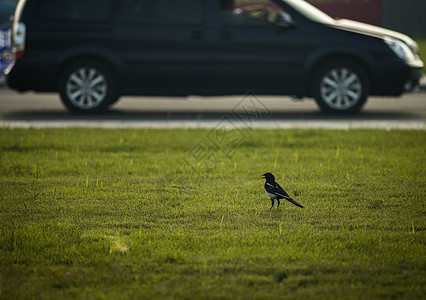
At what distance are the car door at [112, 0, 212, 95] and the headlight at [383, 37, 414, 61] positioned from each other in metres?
2.67

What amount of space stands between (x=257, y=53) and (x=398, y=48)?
82.2 inches

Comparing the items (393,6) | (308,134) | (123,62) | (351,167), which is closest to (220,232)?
(351,167)

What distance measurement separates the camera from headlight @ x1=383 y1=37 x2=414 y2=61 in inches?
398

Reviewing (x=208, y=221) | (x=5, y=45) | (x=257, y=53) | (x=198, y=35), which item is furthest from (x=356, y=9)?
(x=208, y=221)

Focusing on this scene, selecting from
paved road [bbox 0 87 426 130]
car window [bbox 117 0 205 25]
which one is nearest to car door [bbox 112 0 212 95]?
car window [bbox 117 0 205 25]

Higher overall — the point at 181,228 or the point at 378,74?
the point at 378,74

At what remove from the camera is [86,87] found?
1027 centimetres

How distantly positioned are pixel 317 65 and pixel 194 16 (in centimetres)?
197

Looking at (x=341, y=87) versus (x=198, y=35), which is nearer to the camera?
(x=198, y=35)

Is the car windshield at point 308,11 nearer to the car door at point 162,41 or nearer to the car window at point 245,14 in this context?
the car window at point 245,14

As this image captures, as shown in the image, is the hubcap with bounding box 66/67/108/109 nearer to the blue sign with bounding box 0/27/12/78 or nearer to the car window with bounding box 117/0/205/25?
the car window with bounding box 117/0/205/25

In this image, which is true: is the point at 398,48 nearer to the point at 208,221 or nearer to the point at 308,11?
the point at 308,11

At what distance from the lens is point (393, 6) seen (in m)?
34.5

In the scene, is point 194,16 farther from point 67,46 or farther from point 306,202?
point 306,202
